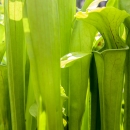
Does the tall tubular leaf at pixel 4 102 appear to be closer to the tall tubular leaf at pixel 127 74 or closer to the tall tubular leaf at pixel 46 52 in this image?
the tall tubular leaf at pixel 46 52

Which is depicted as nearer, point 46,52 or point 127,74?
point 46,52

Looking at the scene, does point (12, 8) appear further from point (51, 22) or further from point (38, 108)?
point (38, 108)

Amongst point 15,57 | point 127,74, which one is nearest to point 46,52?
point 15,57

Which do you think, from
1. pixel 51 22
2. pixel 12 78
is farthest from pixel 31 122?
pixel 51 22

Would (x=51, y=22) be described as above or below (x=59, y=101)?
above

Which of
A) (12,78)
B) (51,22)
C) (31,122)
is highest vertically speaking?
(51,22)

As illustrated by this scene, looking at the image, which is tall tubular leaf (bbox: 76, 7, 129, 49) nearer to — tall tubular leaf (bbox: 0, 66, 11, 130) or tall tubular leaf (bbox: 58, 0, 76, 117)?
tall tubular leaf (bbox: 58, 0, 76, 117)

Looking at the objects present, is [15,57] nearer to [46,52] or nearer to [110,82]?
[46,52]

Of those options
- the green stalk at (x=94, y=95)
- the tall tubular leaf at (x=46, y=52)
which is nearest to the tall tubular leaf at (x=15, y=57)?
the tall tubular leaf at (x=46, y=52)
